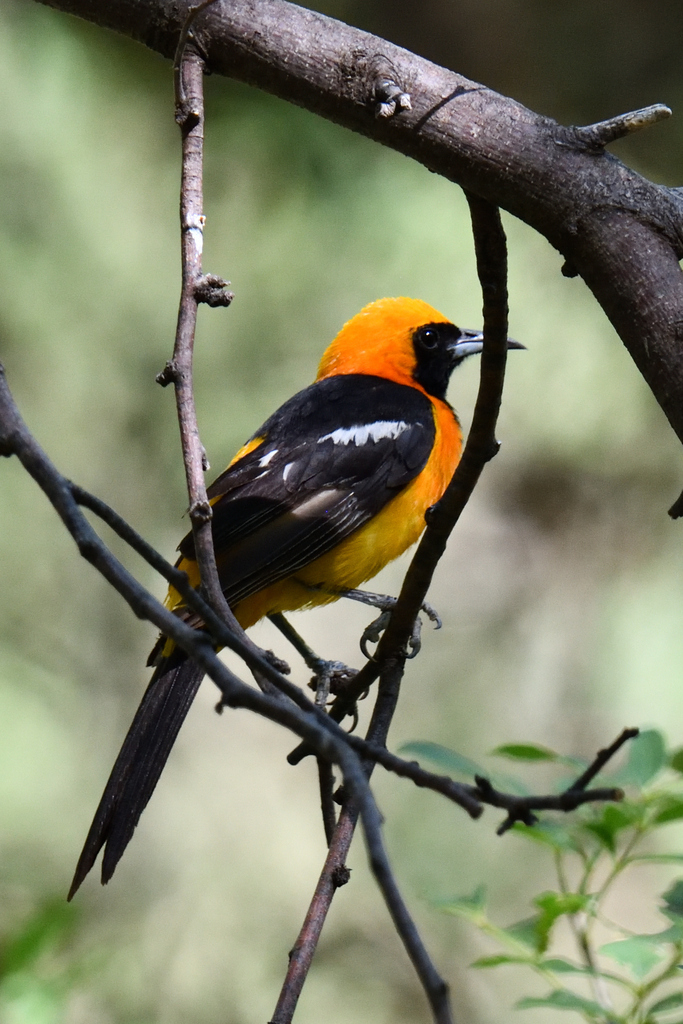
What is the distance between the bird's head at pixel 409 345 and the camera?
4.68 metres

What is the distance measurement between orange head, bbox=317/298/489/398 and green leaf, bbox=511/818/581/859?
129 inches

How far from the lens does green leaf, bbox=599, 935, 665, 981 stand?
4.59 feet

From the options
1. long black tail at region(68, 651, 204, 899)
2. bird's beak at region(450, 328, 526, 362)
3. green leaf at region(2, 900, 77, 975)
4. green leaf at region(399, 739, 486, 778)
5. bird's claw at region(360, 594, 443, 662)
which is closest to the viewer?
green leaf at region(399, 739, 486, 778)

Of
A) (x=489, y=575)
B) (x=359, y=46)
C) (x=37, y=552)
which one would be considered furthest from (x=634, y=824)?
(x=37, y=552)

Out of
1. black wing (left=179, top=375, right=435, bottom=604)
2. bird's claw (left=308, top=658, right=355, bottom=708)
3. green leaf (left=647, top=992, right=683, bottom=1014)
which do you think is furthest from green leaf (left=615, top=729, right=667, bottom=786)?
black wing (left=179, top=375, right=435, bottom=604)

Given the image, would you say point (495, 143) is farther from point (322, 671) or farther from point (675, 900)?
point (322, 671)

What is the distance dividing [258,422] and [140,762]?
267 centimetres

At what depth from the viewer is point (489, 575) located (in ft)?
18.3

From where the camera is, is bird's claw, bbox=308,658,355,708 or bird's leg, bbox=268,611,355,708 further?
bird's claw, bbox=308,658,355,708

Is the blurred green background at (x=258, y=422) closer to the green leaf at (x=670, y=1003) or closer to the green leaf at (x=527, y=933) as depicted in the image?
the green leaf at (x=527, y=933)

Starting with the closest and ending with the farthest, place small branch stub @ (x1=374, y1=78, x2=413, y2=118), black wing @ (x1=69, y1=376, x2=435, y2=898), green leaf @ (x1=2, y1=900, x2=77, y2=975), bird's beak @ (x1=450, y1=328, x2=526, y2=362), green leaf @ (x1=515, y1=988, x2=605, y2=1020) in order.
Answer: green leaf @ (x1=515, y1=988, x2=605, y2=1020) < small branch stub @ (x1=374, y1=78, x2=413, y2=118) < green leaf @ (x1=2, y1=900, x2=77, y2=975) < black wing @ (x1=69, y1=376, x2=435, y2=898) < bird's beak @ (x1=450, y1=328, x2=526, y2=362)

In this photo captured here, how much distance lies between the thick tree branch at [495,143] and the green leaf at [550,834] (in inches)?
28.0

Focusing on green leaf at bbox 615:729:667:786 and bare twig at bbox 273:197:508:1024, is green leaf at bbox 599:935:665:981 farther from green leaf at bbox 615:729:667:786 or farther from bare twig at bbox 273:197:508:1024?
bare twig at bbox 273:197:508:1024

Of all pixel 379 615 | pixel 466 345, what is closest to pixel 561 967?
pixel 379 615
